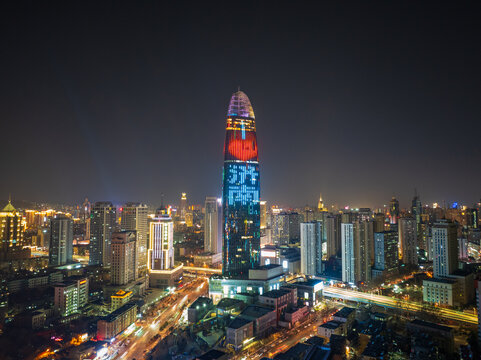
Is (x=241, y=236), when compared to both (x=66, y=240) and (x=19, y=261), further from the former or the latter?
(x=19, y=261)

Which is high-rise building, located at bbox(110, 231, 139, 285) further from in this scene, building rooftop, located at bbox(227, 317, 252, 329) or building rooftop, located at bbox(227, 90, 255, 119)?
building rooftop, located at bbox(227, 90, 255, 119)

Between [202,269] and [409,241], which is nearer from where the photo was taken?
[409,241]

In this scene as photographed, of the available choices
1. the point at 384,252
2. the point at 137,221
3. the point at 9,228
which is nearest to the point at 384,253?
the point at 384,252

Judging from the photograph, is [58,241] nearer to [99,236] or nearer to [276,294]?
[99,236]

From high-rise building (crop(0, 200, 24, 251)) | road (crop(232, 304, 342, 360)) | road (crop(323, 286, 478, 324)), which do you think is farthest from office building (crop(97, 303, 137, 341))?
high-rise building (crop(0, 200, 24, 251))

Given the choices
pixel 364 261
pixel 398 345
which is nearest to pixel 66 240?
pixel 364 261

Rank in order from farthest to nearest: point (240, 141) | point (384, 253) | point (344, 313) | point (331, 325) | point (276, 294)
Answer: point (384, 253) → point (240, 141) → point (276, 294) → point (344, 313) → point (331, 325)

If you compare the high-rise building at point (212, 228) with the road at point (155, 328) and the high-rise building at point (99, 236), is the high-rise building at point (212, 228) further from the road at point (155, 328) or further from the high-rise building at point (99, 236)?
the road at point (155, 328)
